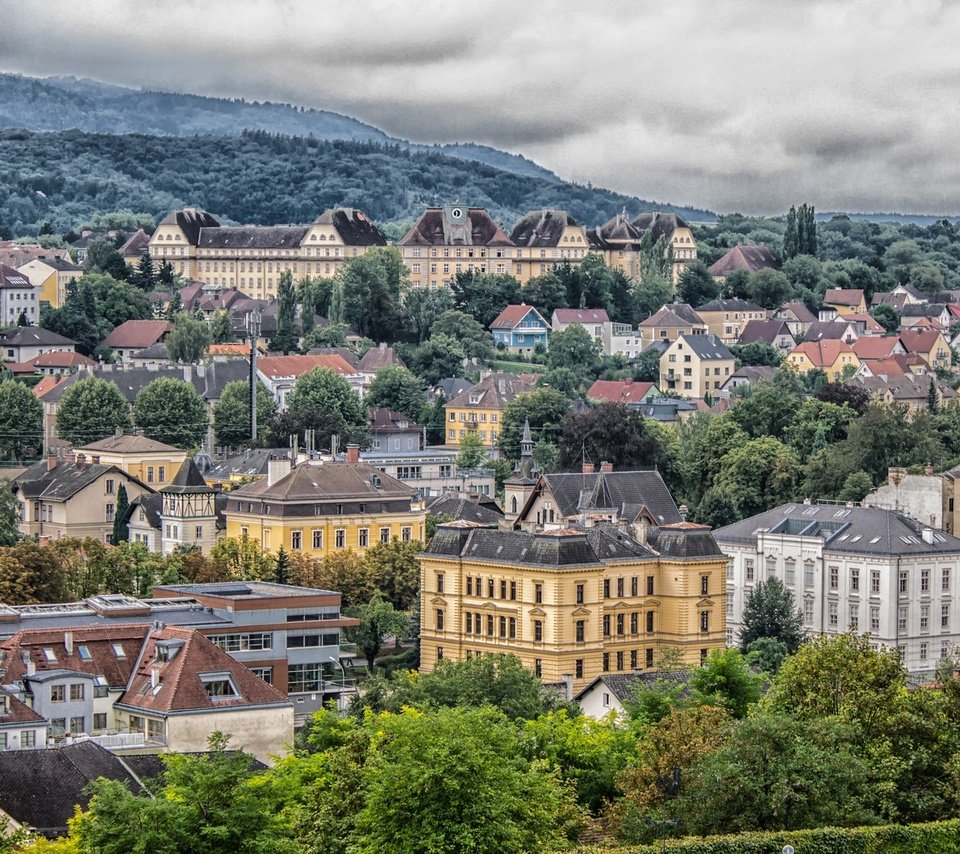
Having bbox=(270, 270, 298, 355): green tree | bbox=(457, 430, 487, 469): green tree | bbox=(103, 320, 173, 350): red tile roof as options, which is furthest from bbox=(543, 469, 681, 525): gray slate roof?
bbox=(270, 270, 298, 355): green tree

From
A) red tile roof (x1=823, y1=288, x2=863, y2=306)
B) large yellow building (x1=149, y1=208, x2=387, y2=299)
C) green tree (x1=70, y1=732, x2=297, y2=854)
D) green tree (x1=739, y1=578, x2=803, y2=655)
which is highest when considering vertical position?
large yellow building (x1=149, y1=208, x2=387, y2=299)

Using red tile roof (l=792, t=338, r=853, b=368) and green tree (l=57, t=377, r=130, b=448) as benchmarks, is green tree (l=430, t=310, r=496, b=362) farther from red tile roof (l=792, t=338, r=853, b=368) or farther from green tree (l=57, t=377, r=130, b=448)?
green tree (l=57, t=377, r=130, b=448)

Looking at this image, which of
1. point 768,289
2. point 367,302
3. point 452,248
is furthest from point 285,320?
point 768,289

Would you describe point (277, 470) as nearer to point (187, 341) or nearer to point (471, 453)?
point (471, 453)

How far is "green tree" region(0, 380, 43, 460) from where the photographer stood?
11938 centimetres

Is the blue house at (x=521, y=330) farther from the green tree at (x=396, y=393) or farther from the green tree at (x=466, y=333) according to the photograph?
the green tree at (x=396, y=393)

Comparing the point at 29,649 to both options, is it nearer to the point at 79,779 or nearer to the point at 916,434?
the point at 79,779

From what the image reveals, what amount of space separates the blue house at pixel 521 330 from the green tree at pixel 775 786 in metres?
115

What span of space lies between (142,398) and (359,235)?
5701 centimetres

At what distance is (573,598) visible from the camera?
75562 mm

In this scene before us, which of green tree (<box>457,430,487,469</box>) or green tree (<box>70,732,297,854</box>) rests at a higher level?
green tree (<box>70,732,297,854</box>)

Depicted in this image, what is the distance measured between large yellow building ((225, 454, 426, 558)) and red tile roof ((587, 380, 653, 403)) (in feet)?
162

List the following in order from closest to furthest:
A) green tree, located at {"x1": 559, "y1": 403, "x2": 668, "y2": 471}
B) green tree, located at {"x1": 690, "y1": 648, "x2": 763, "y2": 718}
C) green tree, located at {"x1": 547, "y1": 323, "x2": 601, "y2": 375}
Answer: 1. green tree, located at {"x1": 690, "y1": 648, "x2": 763, "y2": 718}
2. green tree, located at {"x1": 559, "y1": 403, "x2": 668, "y2": 471}
3. green tree, located at {"x1": 547, "y1": 323, "x2": 601, "y2": 375}

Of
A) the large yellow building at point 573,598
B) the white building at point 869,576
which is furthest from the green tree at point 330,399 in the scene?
the large yellow building at point 573,598
